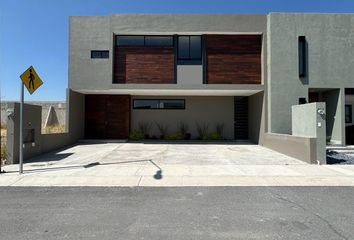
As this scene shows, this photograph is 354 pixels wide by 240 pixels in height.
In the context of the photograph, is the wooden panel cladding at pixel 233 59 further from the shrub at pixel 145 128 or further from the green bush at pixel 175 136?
the shrub at pixel 145 128

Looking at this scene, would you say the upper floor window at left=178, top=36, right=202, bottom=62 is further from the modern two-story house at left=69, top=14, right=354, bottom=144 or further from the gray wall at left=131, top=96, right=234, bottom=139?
the gray wall at left=131, top=96, right=234, bottom=139

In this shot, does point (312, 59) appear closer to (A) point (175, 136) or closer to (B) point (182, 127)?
(B) point (182, 127)

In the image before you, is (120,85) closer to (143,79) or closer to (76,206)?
(143,79)

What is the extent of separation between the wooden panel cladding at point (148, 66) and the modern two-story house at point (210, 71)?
2.5 inches

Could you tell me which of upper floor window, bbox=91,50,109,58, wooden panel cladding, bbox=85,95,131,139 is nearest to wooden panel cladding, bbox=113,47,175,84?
upper floor window, bbox=91,50,109,58

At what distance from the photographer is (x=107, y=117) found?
62.8 ft

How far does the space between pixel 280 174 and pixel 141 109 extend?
41.2 feet

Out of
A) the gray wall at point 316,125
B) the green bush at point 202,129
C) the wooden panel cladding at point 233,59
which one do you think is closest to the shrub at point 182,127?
the green bush at point 202,129

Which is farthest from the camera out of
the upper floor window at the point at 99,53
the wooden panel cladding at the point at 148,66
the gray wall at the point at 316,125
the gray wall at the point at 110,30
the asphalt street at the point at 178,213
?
the wooden panel cladding at the point at 148,66

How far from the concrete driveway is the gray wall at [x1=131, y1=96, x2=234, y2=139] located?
23.1ft

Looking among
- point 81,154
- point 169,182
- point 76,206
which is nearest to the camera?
point 76,206

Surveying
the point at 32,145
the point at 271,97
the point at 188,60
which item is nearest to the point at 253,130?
the point at 271,97

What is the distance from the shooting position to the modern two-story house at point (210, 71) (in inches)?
611

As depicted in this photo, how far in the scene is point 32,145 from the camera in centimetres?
1202
